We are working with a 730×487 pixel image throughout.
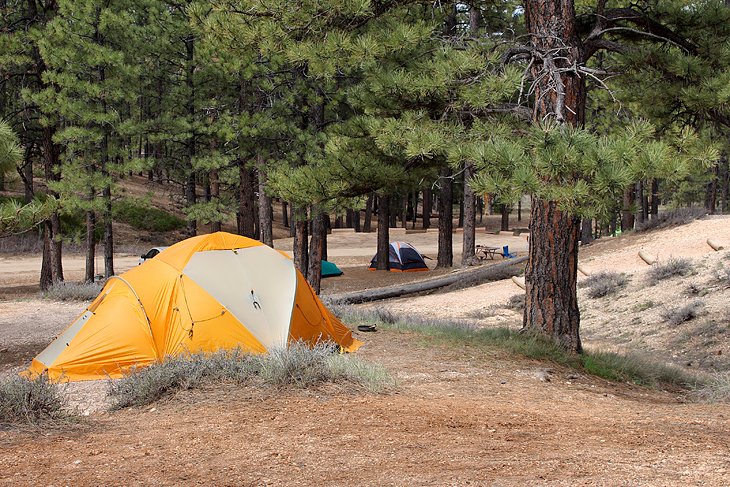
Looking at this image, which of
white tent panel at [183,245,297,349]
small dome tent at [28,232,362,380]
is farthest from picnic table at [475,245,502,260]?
small dome tent at [28,232,362,380]

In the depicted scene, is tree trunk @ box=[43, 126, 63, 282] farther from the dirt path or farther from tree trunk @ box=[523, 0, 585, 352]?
the dirt path

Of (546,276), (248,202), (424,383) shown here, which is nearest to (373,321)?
(546,276)

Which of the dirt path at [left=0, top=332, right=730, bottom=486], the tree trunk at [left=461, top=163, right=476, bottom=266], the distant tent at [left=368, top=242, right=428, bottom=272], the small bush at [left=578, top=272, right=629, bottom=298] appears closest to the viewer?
the dirt path at [left=0, top=332, right=730, bottom=486]

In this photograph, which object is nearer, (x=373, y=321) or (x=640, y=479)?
(x=640, y=479)

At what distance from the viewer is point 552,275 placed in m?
10.3

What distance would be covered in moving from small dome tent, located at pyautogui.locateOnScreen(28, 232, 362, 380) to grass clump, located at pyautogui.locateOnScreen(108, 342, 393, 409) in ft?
5.30

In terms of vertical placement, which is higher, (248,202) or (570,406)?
(248,202)

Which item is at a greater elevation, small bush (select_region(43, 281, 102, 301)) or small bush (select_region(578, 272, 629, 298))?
small bush (select_region(578, 272, 629, 298))

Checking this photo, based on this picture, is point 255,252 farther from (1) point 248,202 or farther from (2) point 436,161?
(1) point 248,202

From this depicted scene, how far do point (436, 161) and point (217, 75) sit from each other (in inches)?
590

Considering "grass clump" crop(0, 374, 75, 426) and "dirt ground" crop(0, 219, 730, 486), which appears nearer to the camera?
"dirt ground" crop(0, 219, 730, 486)

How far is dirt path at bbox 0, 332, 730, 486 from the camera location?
482 cm

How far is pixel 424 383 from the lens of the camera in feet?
27.7

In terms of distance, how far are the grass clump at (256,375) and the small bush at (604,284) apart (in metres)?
11.7
